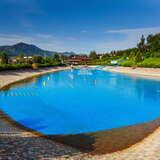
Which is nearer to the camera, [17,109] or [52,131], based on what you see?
[52,131]

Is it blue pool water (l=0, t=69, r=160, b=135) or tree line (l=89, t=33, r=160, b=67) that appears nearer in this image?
blue pool water (l=0, t=69, r=160, b=135)

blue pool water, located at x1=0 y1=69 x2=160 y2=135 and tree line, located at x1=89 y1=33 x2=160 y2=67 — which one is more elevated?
tree line, located at x1=89 y1=33 x2=160 y2=67

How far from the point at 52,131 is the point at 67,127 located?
2.04 m

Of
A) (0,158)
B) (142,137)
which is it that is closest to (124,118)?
(142,137)

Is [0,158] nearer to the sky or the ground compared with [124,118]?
nearer to the sky

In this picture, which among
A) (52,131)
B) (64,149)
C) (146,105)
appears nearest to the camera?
(64,149)

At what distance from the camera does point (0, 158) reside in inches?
442

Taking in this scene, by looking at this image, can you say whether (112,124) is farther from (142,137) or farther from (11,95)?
(11,95)

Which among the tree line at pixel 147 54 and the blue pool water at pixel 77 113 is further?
the tree line at pixel 147 54

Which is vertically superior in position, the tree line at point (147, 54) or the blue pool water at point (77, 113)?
the tree line at point (147, 54)

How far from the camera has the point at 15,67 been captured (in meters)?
84.6

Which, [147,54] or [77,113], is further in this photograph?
[147,54]

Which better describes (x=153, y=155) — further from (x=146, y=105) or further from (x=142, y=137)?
(x=146, y=105)

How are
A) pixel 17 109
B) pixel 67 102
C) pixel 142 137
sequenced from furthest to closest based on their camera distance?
pixel 67 102, pixel 17 109, pixel 142 137
